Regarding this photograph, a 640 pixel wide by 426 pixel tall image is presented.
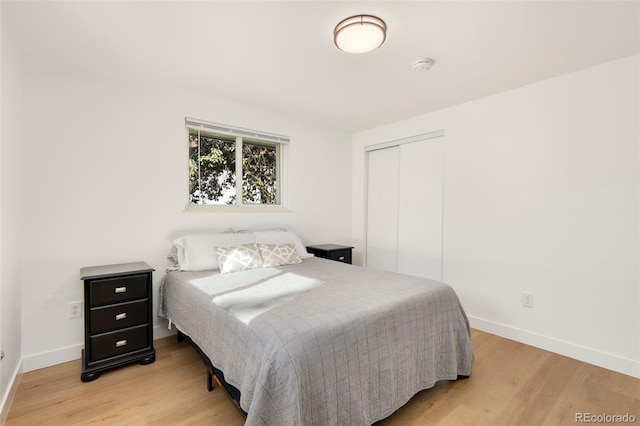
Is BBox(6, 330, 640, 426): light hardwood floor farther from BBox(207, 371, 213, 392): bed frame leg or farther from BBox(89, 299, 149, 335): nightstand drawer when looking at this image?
BBox(89, 299, 149, 335): nightstand drawer

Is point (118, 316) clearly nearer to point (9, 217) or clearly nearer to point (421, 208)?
point (9, 217)

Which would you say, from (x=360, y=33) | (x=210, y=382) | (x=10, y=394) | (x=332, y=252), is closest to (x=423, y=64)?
(x=360, y=33)

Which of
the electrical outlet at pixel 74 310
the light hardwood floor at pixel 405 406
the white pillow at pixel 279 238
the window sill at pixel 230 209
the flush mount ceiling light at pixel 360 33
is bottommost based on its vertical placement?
the light hardwood floor at pixel 405 406

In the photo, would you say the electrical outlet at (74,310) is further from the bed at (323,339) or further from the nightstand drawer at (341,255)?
the nightstand drawer at (341,255)

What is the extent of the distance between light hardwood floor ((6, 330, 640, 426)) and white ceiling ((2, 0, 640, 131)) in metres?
2.27

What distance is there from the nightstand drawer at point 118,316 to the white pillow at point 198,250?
16.4 inches

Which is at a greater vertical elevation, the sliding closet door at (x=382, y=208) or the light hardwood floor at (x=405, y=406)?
the sliding closet door at (x=382, y=208)

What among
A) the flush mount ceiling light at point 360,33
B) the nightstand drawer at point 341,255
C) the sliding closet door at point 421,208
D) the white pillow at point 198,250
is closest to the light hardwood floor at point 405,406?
the white pillow at point 198,250

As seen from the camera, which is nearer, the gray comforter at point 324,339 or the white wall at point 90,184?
the gray comforter at point 324,339

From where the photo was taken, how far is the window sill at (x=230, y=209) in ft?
9.75

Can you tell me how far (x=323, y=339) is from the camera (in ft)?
4.43

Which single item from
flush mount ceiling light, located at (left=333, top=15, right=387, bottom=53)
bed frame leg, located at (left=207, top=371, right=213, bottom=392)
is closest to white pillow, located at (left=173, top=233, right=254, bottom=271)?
bed frame leg, located at (left=207, top=371, right=213, bottom=392)

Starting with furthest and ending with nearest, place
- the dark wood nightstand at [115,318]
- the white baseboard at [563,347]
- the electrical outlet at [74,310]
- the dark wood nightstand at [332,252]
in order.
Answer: the dark wood nightstand at [332,252], the electrical outlet at [74,310], the white baseboard at [563,347], the dark wood nightstand at [115,318]

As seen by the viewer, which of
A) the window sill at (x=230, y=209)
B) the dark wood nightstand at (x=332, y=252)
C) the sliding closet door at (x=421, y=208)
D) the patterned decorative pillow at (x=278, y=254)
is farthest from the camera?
the dark wood nightstand at (x=332, y=252)
